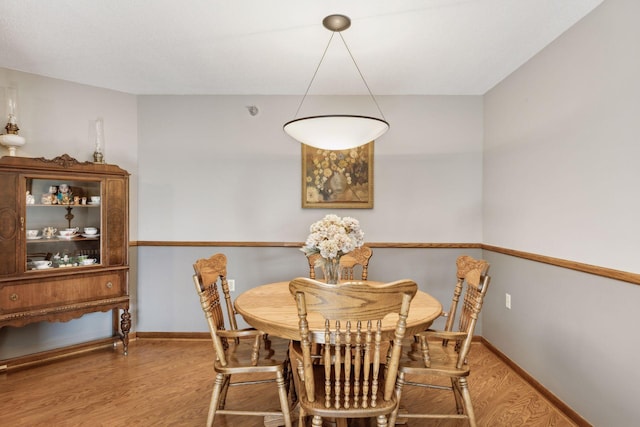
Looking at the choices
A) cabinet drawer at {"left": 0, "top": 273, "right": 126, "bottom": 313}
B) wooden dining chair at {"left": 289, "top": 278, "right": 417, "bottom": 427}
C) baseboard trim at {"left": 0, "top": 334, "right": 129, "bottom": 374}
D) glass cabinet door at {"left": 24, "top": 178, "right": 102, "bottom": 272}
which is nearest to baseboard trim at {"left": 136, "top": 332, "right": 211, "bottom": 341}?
baseboard trim at {"left": 0, "top": 334, "right": 129, "bottom": 374}

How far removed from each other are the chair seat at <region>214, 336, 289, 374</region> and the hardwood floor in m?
0.45

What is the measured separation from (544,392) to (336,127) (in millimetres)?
2223

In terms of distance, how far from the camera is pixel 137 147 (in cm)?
346

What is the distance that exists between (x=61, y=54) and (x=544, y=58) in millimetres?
3465

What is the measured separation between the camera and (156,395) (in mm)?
2385

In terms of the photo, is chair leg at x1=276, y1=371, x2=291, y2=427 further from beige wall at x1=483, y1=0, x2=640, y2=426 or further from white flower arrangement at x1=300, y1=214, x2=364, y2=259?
beige wall at x1=483, y1=0, x2=640, y2=426

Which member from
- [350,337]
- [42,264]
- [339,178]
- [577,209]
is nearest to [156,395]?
[42,264]

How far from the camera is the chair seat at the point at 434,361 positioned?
1.73 meters

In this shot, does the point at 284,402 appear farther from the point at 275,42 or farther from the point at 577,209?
the point at 275,42

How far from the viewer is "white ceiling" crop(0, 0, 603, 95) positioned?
2.04 metres

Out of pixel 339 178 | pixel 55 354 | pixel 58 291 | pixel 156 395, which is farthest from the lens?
pixel 339 178

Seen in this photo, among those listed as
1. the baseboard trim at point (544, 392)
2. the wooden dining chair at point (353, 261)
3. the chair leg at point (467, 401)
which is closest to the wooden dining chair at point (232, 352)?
the wooden dining chair at point (353, 261)

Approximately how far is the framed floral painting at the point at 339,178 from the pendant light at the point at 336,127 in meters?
1.14

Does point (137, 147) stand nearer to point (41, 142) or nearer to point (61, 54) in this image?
point (41, 142)
